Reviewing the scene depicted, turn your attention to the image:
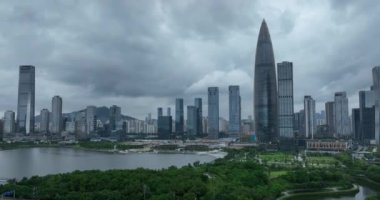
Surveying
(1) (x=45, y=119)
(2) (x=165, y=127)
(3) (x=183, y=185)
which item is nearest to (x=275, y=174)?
(3) (x=183, y=185)

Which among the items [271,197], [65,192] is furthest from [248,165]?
[65,192]

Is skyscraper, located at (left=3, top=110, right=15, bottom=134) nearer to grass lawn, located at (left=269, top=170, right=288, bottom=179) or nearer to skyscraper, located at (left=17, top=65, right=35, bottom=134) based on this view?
skyscraper, located at (left=17, top=65, right=35, bottom=134)

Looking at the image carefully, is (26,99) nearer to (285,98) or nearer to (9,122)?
(9,122)

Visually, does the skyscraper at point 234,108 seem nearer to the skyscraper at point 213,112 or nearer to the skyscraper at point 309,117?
the skyscraper at point 213,112

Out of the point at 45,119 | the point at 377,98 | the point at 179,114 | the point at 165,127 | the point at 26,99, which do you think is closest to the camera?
the point at 377,98

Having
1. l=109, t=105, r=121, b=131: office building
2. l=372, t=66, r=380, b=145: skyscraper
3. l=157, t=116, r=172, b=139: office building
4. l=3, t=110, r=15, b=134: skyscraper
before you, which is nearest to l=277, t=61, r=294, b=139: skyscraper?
l=372, t=66, r=380, b=145: skyscraper
